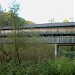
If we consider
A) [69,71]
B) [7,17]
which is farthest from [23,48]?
[69,71]

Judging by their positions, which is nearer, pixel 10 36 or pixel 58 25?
pixel 10 36

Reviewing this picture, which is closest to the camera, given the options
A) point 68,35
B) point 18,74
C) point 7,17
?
point 18,74

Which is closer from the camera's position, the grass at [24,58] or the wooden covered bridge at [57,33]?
the grass at [24,58]

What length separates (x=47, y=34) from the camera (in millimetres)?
35094

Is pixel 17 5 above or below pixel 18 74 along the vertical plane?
above

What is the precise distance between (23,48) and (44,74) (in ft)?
28.5

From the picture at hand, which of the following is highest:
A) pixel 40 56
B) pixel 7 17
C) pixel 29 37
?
pixel 7 17

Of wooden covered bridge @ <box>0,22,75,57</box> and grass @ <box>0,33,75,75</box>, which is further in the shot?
wooden covered bridge @ <box>0,22,75,57</box>

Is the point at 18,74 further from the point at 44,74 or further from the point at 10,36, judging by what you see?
the point at 10,36

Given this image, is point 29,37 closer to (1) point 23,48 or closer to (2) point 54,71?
(1) point 23,48

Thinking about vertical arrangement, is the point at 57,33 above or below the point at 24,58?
above

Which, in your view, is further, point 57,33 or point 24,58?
point 57,33

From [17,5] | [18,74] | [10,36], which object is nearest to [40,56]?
[10,36]

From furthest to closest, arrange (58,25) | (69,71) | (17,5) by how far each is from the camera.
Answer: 1. (58,25)
2. (17,5)
3. (69,71)
